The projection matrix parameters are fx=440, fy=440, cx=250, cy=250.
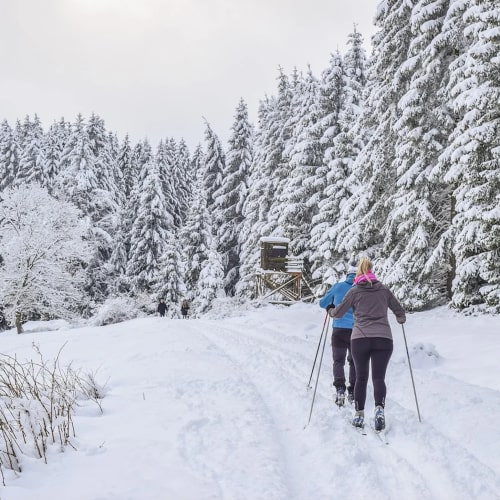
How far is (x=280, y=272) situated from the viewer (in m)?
24.6

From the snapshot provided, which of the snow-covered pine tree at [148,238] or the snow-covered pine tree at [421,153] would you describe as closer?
the snow-covered pine tree at [421,153]

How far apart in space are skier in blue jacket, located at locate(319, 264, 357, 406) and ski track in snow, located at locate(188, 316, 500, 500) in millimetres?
309

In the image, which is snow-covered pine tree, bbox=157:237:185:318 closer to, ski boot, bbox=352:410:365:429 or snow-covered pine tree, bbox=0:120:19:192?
snow-covered pine tree, bbox=0:120:19:192

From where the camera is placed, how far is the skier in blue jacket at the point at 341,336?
6.56 m

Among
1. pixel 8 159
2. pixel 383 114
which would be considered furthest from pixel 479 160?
pixel 8 159

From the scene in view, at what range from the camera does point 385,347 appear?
217 inches

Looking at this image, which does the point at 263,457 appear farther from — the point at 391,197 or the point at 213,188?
the point at 213,188

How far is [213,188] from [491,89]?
3210 cm

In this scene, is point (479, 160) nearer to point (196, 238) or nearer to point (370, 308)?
point (370, 308)

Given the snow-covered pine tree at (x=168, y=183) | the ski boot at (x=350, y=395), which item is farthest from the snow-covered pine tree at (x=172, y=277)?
the ski boot at (x=350, y=395)

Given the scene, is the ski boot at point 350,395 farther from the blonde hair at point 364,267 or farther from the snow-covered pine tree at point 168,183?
the snow-covered pine tree at point 168,183

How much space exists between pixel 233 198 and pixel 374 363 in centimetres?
3265

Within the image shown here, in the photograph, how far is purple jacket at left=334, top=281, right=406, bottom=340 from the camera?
18.2ft

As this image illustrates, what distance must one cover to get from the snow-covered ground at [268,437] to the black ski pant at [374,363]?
39cm
